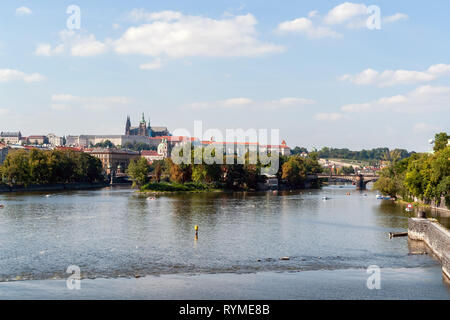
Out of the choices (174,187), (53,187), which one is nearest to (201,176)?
(174,187)

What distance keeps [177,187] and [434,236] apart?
7447 cm

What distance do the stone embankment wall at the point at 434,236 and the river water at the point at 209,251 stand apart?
729 mm

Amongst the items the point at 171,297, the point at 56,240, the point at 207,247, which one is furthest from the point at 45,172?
the point at 171,297

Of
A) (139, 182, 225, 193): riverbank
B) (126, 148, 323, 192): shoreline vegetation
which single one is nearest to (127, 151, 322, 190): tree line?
(126, 148, 323, 192): shoreline vegetation

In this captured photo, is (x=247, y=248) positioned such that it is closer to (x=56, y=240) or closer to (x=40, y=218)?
(x=56, y=240)

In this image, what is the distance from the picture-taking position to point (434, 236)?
3425 centimetres

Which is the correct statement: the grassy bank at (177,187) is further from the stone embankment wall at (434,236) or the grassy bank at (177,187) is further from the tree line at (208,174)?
the stone embankment wall at (434,236)

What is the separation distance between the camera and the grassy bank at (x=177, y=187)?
339ft

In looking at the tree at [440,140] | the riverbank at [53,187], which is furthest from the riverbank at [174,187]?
the tree at [440,140]

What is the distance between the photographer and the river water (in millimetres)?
26641

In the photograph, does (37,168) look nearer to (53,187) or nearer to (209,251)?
(53,187)

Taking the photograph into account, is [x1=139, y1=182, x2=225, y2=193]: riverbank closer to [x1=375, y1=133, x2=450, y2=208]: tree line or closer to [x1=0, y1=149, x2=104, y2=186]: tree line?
[x1=0, y1=149, x2=104, y2=186]: tree line
